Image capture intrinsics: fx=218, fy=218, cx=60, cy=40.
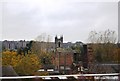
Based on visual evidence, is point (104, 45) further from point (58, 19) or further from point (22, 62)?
point (22, 62)

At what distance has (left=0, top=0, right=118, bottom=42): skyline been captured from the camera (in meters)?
3.04

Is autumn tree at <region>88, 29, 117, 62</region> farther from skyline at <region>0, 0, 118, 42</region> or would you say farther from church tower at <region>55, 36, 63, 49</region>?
church tower at <region>55, 36, 63, 49</region>

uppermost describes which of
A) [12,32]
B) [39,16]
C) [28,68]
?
[39,16]

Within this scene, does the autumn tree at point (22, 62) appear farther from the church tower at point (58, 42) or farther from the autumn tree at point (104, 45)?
the autumn tree at point (104, 45)

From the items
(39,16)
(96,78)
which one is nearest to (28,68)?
(39,16)

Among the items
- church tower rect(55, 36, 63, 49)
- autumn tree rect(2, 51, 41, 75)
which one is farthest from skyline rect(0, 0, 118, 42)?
autumn tree rect(2, 51, 41, 75)

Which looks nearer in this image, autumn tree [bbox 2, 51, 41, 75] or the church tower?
autumn tree [bbox 2, 51, 41, 75]

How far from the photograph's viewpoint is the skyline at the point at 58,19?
304 cm

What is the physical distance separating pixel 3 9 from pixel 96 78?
5.55 ft

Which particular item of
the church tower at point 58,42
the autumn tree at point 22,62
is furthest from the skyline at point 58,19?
the autumn tree at point 22,62

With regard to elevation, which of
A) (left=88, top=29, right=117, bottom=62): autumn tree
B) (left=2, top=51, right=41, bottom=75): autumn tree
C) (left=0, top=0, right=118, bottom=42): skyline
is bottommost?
(left=2, top=51, right=41, bottom=75): autumn tree

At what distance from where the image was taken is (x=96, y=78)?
3309 mm

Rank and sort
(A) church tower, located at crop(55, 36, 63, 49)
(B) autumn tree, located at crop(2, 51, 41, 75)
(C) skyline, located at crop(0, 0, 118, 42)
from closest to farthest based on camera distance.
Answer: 1. (B) autumn tree, located at crop(2, 51, 41, 75)
2. (C) skyline, located at crop(0, 0, 118, 42)
3. (A) church tower, located at crop(55, 36, 63, 49)

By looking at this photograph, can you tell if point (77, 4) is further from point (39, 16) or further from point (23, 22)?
point (23, 22)
